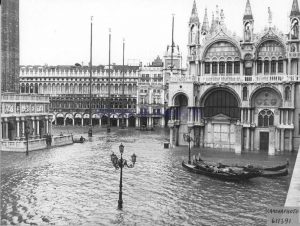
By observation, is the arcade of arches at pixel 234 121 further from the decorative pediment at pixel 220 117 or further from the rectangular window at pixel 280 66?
the rectangular window at pixel 280 66

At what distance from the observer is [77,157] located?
3828cm

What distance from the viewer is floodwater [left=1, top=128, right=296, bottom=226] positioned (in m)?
18.7

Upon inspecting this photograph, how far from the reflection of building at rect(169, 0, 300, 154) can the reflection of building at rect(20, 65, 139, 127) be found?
4160 centimetres

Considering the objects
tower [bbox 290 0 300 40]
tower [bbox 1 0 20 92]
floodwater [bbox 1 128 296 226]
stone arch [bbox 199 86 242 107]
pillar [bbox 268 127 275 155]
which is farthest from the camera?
tower [bbox 1 0 20 92]

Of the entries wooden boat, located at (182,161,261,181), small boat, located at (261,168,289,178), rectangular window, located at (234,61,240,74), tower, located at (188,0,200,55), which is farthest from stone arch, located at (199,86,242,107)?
wooden boat, located at (182,161,261,181)

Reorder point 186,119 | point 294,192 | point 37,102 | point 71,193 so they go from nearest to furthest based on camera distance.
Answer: point 294,192 → point 71,193 → point 186,119 → point 37,102

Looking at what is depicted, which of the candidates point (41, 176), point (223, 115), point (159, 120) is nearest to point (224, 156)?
point (223, 115)

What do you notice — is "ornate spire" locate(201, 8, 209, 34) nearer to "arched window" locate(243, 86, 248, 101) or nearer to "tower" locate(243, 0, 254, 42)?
"tower" locate(243, 0, 254, 42)

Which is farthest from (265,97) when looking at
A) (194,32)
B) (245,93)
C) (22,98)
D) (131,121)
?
(131,121)

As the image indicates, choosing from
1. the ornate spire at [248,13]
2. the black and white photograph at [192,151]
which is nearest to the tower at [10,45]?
the black and white photograph at [192,151]

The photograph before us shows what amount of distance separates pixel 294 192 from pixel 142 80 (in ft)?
226

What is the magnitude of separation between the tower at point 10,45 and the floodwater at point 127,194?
14.7 metres

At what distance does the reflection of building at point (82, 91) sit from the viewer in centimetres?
8944

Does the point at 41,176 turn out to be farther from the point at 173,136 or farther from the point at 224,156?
the point at 173,136
